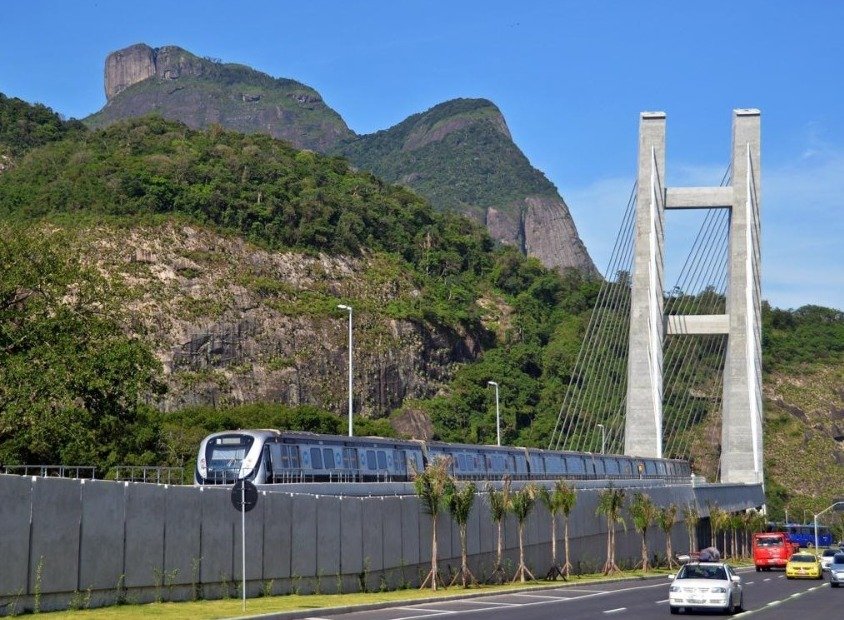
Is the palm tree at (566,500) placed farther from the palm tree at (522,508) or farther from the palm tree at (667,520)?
the palm tree at (667,520)

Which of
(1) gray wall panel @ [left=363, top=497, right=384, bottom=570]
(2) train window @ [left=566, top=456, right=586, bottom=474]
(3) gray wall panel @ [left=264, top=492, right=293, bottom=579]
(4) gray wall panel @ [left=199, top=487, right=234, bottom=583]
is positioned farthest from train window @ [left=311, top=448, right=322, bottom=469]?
(2) train window @ [left=566, top=456, right=586, bottom=474]

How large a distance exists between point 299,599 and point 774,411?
119m

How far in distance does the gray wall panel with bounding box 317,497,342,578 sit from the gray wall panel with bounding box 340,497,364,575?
0.69 feet

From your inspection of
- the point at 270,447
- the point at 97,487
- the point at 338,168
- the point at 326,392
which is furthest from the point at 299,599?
the point at 338,168

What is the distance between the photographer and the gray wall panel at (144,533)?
26.6 m

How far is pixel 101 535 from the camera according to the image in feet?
84.4

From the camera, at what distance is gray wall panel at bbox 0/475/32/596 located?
2311 centimetres

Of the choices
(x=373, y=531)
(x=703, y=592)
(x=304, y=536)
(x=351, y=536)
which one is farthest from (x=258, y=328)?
(x=703, y=592)

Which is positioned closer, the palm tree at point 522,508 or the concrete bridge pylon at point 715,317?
the palm tree at point 522,508

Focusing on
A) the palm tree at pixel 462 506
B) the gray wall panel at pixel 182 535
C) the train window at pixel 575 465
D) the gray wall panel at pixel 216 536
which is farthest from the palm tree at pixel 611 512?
the gray wall panel at pixel 182 535

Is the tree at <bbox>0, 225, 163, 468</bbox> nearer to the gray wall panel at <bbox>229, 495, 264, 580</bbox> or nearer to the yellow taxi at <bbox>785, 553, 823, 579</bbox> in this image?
the gray wall panel at <bbox>229, 495, 264, 580</bbox>

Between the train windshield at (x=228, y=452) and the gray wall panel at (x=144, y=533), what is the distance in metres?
13.4

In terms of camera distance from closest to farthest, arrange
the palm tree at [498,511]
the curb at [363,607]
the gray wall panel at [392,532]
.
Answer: the curb at [363,607] → the gray wall panel at [392,532] → the palm tree at [498,511]

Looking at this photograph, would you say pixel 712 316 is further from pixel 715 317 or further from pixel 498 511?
pixel 498 511
